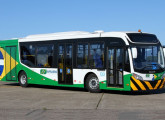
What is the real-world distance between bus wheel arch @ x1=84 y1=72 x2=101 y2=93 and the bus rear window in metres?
2.64

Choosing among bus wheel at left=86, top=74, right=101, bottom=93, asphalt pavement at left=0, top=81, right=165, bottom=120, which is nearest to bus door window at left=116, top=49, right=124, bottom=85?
bus wheel at left=86, top=74, right=101, bottom=93

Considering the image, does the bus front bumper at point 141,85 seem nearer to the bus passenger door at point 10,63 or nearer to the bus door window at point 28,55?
the bus door window at point 28,55

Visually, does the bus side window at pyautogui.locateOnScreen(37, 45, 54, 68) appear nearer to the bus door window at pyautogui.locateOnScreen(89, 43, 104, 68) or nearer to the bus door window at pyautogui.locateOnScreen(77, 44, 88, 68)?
the bus door window at pyautogui.locateOnScreen(77, 44, 88, 68)

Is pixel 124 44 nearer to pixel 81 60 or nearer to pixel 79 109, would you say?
→ pixel 81 60

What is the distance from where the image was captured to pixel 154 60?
16438mm

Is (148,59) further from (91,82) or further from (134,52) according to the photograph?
(91,82)

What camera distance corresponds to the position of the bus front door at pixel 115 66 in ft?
53.4

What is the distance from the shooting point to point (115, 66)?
1645 cm

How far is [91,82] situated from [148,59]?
121 inches

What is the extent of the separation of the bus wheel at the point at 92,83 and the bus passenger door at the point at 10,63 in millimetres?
6314

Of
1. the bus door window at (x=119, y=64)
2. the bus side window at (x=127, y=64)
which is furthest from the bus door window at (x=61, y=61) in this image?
the bus side window at (x=127, y=64)

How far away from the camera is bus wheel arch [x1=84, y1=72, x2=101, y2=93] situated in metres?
17.4

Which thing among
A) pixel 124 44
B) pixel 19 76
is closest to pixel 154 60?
pixel 124 44

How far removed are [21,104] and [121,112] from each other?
4.15 meters
